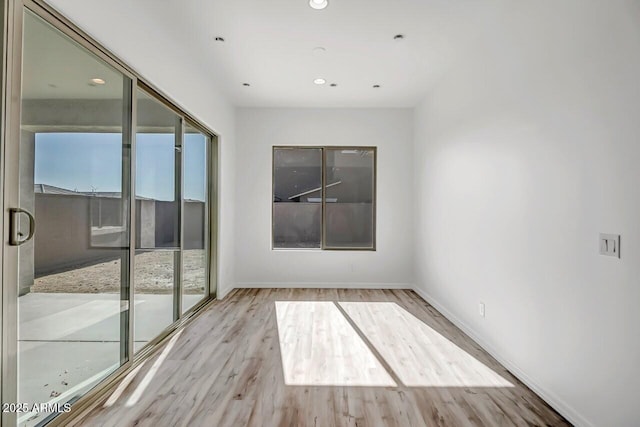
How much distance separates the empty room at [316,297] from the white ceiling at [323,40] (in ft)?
0.08

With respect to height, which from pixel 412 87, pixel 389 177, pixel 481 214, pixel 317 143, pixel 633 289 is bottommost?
pixel 633 289

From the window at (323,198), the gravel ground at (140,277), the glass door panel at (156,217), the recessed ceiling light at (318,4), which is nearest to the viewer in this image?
the gravel ground at (140,277)

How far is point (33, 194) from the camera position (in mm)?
1574

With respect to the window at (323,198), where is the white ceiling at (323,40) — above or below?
above

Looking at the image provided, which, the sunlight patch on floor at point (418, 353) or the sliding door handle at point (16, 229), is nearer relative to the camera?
the sliding door handle at point (16, 229)

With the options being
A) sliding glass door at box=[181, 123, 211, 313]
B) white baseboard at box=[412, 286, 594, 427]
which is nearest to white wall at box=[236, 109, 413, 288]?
sliding glass door at box=[181, 123, 211, 313]

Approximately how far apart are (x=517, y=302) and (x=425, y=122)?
113 inches

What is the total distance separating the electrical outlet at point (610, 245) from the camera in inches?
61.9

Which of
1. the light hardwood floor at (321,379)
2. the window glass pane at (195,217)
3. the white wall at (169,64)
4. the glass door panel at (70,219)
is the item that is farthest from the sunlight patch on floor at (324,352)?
the white wall at (169,64)

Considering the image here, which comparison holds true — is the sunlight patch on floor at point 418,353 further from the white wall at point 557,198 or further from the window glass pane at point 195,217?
the window glass pane at point 195,217

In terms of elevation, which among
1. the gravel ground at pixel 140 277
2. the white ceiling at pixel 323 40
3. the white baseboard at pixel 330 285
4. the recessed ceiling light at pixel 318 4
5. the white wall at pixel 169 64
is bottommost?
the white baseboard at pixel 330 285

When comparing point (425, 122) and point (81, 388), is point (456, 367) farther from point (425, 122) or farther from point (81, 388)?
point (425, 122)

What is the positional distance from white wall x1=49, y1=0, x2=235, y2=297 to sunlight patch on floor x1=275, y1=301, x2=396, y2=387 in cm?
147

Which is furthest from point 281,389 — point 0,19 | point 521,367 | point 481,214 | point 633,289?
point 0,19
